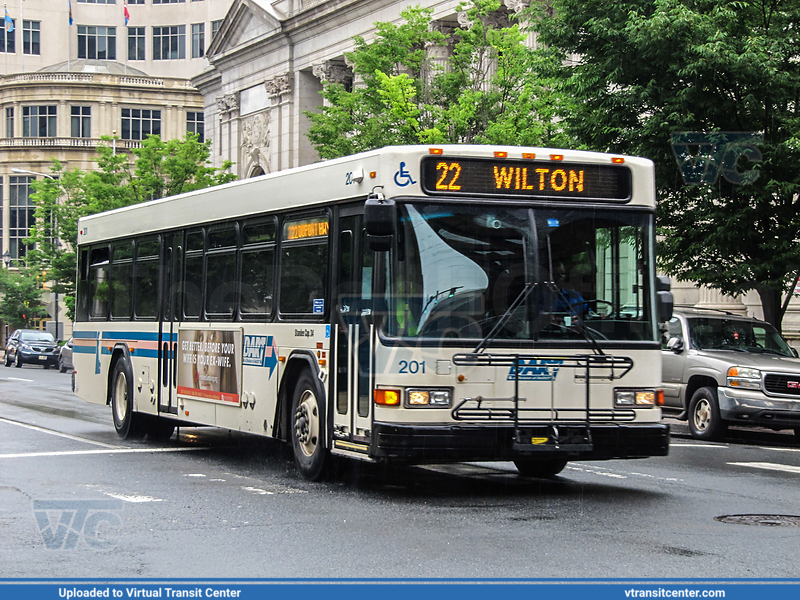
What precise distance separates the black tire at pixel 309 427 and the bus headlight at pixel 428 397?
1.30 meters

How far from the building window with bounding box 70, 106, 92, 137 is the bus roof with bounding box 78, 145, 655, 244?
70.0m

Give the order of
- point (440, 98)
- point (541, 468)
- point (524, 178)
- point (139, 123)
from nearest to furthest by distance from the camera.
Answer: point (524, 178), point (541, 468), point (440, 98), point (139, 123)

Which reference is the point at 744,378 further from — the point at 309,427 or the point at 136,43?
the point at 136,43

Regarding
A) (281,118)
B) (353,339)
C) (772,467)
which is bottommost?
(772,467)

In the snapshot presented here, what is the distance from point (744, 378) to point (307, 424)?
312 inches

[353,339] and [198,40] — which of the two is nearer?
[353,339]

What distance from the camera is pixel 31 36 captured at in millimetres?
90688

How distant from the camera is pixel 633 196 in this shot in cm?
1041

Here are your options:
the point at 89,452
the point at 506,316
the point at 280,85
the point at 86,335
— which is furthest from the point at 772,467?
the point at 280,85

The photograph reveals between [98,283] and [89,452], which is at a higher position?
[98,283]

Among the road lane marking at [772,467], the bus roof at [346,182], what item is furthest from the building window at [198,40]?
the road lane marking at [772,467]

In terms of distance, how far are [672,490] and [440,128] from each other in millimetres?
19372

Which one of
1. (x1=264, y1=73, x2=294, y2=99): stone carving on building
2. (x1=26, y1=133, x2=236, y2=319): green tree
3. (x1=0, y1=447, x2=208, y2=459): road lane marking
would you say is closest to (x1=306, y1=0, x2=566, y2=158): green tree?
(x1=0, y1=447, x2=208, y2=459): road lane marking

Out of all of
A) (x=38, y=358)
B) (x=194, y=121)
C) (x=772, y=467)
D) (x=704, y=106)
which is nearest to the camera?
(x=772, y=467)
